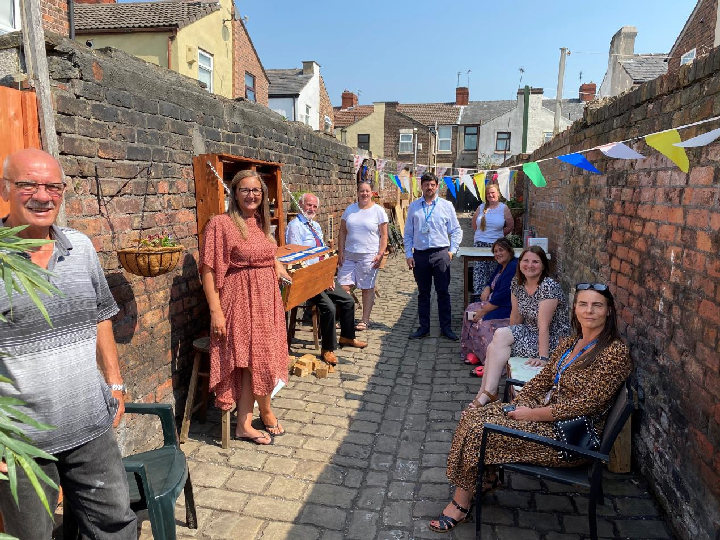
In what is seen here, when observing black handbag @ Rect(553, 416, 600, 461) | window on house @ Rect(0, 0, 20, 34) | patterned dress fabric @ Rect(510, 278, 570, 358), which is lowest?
black handbag @ Rect(553, 416, 600, 461)

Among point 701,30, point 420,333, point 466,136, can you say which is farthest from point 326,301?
point 466,136

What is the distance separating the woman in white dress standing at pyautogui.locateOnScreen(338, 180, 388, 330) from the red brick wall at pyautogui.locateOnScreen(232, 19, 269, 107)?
13.0m

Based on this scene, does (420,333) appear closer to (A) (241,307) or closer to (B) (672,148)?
(A) (241,307)

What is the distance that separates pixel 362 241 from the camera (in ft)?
20.8

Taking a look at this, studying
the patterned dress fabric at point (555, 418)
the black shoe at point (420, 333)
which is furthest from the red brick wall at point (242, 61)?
the patterned dress fabric at point (555, 418)

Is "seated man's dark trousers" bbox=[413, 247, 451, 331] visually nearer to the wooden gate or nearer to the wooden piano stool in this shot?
the wooden piano stool

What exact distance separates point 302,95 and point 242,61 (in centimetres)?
765

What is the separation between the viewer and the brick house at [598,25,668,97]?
16344 mm

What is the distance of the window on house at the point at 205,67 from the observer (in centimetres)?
1625

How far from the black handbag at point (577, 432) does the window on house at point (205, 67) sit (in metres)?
16.1

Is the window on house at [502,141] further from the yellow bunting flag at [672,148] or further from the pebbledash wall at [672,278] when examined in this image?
the yellow bunting flag at [672,148]

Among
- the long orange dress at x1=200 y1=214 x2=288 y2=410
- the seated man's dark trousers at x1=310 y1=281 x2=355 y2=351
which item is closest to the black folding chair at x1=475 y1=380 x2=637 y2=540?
the long orange dress at x1=200 y1=214 x2=288 y2=410

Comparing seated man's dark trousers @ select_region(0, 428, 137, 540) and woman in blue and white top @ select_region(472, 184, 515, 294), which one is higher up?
woman in blue and white top @ select_region(472, 184, 515, 294)

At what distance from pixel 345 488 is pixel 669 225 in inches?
102
